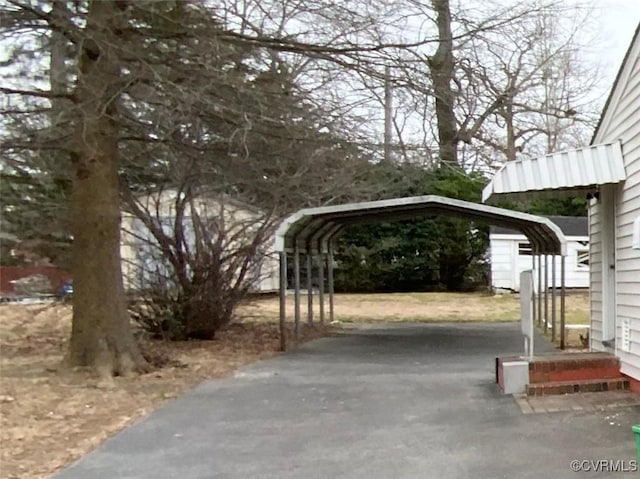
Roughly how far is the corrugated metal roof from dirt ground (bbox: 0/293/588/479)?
4.03 metres

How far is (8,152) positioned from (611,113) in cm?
714

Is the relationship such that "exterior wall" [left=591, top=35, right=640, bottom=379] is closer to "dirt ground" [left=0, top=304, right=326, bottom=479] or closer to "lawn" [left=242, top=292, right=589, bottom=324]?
"dirt ground" [left=0, top=304, right=326, bottom=479]

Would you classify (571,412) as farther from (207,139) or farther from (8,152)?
(8,152)

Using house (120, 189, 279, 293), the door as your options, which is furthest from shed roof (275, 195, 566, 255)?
the door

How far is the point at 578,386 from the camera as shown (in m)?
7.62

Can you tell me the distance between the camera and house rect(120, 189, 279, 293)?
529 inches

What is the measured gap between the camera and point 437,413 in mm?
7039

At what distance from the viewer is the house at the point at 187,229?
44.1 ft

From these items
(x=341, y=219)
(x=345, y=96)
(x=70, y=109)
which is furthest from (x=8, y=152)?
(x=341, y=219)

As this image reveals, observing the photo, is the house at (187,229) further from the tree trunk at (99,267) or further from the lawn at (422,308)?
the tree trunk at (99,267)

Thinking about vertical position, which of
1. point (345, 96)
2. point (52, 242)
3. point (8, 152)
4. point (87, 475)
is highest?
point (345, 96)

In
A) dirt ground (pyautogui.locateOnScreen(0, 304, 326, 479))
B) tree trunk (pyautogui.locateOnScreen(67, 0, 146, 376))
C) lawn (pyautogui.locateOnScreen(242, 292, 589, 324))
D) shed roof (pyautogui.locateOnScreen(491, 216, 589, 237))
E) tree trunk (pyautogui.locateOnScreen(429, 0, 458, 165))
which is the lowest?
dirt ground (pyautogui.locateOnScreen(0, 304, 326, 479))

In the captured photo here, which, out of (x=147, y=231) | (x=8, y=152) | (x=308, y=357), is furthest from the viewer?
(x=147, y=231)

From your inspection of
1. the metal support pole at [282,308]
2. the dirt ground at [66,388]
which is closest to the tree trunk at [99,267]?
the dirt ground at [66,388]
